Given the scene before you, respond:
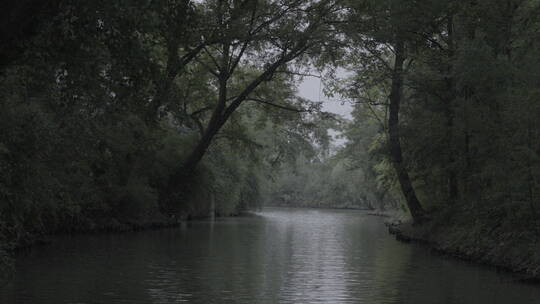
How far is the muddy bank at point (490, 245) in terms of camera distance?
16844 mm

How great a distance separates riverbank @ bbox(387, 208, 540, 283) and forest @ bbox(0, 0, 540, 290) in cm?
6

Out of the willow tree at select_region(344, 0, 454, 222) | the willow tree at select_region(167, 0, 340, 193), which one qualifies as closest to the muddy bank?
the willow tree at select_region(344, 0, 454, 222)

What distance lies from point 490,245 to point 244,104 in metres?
25.4

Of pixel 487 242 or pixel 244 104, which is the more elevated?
pixel 244 104

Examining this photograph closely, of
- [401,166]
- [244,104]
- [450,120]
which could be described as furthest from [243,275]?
[244,104]

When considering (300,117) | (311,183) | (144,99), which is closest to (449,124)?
(300,117)

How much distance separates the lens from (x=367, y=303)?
41.4 ft

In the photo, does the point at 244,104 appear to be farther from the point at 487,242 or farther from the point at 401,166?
the point at 487,242

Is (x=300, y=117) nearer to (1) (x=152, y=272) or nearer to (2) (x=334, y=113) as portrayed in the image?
(2) (x=334, y=113)

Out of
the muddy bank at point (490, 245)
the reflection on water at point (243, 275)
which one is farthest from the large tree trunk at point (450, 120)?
the reflection on water at point (243, 275)

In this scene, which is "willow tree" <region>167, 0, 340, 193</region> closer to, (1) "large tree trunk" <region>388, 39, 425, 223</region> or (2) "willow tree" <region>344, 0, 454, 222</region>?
(2) "willow tree" <region>344, 0, 454, 222</region>

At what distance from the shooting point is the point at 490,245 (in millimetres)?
19672

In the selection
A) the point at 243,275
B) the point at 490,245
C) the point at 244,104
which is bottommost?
the point at 243,275

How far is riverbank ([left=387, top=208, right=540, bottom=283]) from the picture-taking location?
16969 mm
